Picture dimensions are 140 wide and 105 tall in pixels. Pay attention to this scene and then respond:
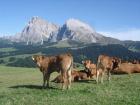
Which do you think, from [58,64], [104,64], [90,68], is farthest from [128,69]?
[58,64]

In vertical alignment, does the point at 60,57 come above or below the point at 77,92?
above

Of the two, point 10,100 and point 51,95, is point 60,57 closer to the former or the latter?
point 51,95

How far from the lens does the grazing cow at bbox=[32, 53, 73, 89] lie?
24922 mm

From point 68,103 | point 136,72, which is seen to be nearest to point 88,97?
point 68,103

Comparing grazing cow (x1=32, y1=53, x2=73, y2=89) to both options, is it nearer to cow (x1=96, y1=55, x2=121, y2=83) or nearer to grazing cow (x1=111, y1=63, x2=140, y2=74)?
cow (x1=96, y1=55, x2=121, y2=83)

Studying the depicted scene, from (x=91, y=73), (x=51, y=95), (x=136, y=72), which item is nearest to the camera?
(x=51, y=95)

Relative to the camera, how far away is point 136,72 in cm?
3928

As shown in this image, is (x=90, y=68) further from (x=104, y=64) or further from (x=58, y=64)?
(x=58, y=64)

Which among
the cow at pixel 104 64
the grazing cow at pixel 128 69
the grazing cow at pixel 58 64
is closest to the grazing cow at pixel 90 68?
the cow at pixel 104 64

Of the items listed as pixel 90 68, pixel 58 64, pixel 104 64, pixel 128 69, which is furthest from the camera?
pixel 128 69

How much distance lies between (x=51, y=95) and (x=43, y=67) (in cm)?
611

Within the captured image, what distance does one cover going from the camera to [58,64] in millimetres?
25656

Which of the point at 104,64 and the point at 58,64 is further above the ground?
the point at 58,64

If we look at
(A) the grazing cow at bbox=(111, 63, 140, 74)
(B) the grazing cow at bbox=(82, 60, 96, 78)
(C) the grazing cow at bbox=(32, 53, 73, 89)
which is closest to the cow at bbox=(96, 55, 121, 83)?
(B) the grazing cow at bbox=(82, 60, 96, 78)
